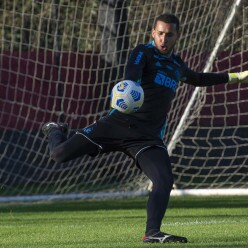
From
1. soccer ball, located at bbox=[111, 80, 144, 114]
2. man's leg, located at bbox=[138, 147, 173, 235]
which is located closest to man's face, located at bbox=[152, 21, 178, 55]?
soccer ball, located at bbox=[111, 80, 144, 114]

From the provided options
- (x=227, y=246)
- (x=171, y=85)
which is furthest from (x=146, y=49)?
(x=227, y=246)

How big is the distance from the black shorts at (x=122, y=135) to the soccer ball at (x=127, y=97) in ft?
1.38

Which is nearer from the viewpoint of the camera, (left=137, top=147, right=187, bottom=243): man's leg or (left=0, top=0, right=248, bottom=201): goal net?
(left=137, top=147, right=187, bottom=243): man's leg

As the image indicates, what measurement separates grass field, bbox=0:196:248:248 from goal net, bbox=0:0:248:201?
394 mm

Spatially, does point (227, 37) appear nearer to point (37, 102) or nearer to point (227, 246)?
point (37, 102)

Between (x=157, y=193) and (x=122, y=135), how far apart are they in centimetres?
52

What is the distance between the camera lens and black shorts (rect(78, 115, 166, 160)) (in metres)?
7.27

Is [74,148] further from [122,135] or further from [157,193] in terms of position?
[157,193]

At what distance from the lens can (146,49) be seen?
7.33 m

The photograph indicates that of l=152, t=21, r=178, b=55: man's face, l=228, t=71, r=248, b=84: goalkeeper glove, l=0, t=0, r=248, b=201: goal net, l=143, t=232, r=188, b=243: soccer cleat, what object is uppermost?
l=152, t=21, r=178, b=55: man's face

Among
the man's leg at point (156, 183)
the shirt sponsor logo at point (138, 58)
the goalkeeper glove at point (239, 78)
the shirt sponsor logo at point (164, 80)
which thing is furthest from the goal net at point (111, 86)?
the man's leg at point (156, 183)

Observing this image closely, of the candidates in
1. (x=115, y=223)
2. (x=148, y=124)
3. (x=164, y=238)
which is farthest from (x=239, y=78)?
(x=115, y=223)

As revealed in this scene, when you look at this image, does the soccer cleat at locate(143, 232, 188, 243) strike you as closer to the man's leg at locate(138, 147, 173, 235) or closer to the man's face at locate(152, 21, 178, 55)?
the man's leg at locate(138, 147, 173, 235)

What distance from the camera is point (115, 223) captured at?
30.3ft
